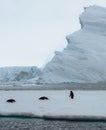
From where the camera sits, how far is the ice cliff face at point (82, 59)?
10300 cm

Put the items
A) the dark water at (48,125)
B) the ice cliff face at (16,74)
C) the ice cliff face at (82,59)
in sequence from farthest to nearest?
the ice cliff face at (16,74)
the ice cliff face at (82,59)
the dark water at (48,125)

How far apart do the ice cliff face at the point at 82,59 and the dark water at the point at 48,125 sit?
76.0m

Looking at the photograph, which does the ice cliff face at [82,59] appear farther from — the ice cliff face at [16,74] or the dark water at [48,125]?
the dark water at [48,125]

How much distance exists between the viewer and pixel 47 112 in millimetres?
26812

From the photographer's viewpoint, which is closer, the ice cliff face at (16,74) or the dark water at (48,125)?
the dark water at (48,125)

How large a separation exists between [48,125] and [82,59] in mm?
82948

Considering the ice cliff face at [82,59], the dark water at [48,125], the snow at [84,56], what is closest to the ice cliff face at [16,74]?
the snow at [84,56]

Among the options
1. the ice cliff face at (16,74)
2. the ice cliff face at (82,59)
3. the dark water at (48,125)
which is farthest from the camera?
the ice cliff face at (16,74)

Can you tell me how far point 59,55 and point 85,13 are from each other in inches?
682

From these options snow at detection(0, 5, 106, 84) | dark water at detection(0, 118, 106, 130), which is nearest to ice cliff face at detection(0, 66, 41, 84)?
snow at detection(0, 5, 106, 84)

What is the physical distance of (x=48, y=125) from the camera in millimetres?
23484

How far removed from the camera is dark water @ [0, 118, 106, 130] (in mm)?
22211

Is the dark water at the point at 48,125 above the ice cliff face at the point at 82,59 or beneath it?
beneath

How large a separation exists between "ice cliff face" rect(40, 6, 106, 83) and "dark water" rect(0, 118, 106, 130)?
7603 centimetres
